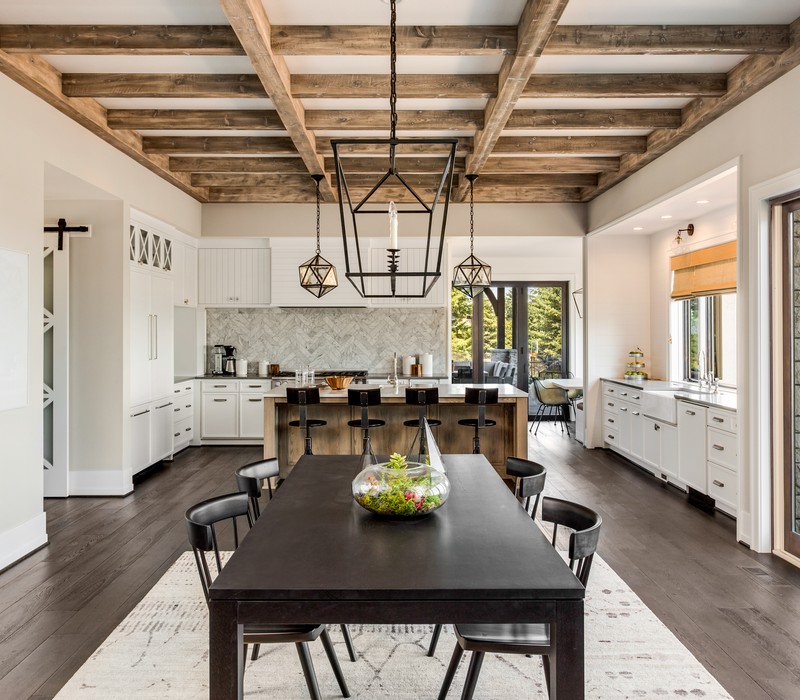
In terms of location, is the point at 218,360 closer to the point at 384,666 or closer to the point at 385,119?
the point at 385,119

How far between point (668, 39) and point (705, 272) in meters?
3.24

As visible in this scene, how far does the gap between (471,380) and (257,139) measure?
5553mm

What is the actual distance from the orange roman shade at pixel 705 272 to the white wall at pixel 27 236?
5.83m

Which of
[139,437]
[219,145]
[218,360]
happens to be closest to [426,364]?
[218,360]

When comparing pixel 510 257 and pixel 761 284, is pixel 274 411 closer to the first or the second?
pixel 761 284

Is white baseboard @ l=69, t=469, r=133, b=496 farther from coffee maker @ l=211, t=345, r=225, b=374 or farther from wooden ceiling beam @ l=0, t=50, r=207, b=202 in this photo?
wooden ceiling beam @ l=0, t=50, r=207, b=202

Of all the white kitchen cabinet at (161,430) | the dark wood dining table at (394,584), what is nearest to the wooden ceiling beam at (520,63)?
the dark wood dining table at (394,584)

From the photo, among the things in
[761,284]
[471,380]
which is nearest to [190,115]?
[761,284]

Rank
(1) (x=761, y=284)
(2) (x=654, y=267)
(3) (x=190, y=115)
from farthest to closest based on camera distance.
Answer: (2) (x=654, y=267) → (3) (x=190, y=115) → (1) (x=761, y=284)

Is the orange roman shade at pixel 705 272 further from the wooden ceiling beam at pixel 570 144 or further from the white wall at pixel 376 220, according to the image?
the wooden ceiling beam at pixel 570 144

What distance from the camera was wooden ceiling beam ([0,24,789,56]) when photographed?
310cm

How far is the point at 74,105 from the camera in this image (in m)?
3.93

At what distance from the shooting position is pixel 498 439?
5516 millimetres

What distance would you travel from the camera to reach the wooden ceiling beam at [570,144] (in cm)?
503
